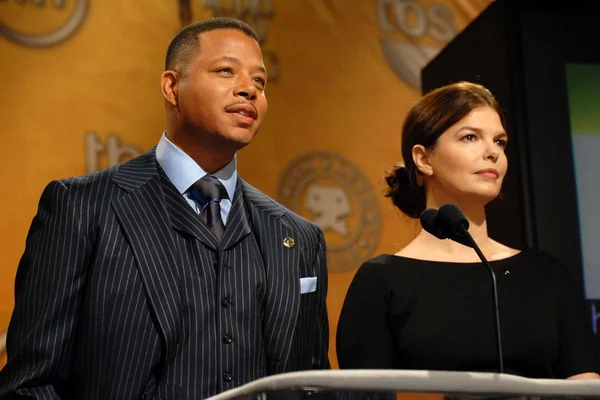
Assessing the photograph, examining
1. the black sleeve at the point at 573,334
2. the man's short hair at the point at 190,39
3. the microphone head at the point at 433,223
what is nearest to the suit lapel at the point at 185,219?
the man's short hair at the point at 190,39

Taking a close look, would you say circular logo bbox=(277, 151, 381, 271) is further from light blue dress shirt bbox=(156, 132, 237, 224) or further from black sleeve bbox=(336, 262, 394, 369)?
light blue dress shirt bbox=(156, 132, 237, 224)

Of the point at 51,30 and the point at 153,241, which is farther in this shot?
the point at 51,30

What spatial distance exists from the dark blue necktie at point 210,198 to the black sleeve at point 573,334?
915 millimetres

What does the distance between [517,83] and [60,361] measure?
1.63 m

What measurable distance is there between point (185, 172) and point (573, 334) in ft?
3.46

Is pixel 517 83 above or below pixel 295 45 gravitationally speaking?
below

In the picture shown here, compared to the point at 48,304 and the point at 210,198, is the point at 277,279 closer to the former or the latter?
the point at 210,198

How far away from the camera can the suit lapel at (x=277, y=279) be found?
2.03m

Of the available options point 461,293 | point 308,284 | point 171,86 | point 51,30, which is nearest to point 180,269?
point 308,284

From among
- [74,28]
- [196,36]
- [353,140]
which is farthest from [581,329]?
[74,28]

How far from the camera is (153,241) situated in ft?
6.54

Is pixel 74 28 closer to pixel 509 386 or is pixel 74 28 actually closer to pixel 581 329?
pixel 581 329

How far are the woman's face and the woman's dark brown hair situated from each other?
2cm

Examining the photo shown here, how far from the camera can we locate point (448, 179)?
7.88 ft
